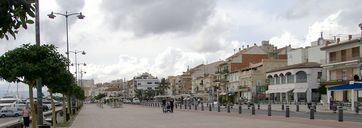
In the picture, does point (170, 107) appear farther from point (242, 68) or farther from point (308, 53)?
point (242, 68)

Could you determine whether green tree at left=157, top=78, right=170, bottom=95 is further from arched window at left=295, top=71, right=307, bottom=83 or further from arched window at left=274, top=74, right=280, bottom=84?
arched window at left=295, top=71, right=307, bottom=83

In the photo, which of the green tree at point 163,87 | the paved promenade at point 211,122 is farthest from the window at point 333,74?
the green tree at point 163,87

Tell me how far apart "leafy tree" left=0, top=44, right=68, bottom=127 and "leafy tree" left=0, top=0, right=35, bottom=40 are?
37.4 ft

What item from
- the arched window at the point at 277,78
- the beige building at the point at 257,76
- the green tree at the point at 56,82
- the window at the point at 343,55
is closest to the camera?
the green tree at the point at 56,82

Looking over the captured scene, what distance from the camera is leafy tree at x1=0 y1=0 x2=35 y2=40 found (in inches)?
205

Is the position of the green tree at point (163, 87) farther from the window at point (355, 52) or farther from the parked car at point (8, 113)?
the parked car at point (8, 113)

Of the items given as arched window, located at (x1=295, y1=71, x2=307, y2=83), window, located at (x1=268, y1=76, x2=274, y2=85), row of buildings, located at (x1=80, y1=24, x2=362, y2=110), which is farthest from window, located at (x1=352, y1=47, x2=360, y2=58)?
window, located at (x1=268, y1=76, x2=274, y2=85)

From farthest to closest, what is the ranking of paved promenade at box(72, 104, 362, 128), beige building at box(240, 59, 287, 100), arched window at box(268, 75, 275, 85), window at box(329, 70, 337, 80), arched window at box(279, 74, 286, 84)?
1. beige building at box(240, 59, 287, 100)
2. arched window at box(268, 75, 275, 85)
3. arched window at box(279, 74, 286, 84)
4. window at box(329, 70, 337, 80)
5. paved promenade at box(72, 104, 362, 128)

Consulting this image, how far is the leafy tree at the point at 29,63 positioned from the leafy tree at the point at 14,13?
11.4 m

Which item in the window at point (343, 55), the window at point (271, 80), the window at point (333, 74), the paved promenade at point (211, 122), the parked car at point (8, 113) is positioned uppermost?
the window at point (343, 55)

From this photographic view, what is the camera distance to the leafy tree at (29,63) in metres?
16.6

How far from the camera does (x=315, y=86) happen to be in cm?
8262

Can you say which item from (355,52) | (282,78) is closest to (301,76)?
(282,78)

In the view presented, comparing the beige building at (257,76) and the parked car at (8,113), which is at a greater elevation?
the beige building at (257,76)
